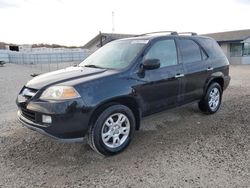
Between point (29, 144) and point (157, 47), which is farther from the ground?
point (157, 47)

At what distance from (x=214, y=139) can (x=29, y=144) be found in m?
3.29

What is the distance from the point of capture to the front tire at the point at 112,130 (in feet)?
12.0

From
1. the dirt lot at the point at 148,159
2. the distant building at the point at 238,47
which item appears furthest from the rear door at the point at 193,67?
the distant building at the point at 238,47

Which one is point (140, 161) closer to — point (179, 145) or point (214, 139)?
point (179, 145)

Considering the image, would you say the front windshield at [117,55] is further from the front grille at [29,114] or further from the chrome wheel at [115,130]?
the front grille at [29,114]

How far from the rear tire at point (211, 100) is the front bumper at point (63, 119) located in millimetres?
3232

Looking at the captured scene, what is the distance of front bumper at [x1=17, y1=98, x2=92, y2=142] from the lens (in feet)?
11.1

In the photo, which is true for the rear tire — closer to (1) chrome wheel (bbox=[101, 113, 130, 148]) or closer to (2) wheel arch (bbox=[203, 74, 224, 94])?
(2) wheel arch (bbox=[203, 74, 224, 94])

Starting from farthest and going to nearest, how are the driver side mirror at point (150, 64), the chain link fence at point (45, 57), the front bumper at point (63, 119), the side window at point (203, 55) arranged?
the chain link fence at point (45, 57), the side window at point (203, 55), the driver side mirror at point (150, 64), the front bumper at point (63, 119)

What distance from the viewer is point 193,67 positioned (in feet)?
16.9

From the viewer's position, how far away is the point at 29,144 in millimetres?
4418

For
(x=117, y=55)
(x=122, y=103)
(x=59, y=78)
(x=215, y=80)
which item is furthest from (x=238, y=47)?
(x=59, y=78)

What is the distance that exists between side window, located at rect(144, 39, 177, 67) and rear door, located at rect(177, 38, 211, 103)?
22 cm

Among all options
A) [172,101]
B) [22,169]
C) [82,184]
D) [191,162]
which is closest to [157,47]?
[172,101]
